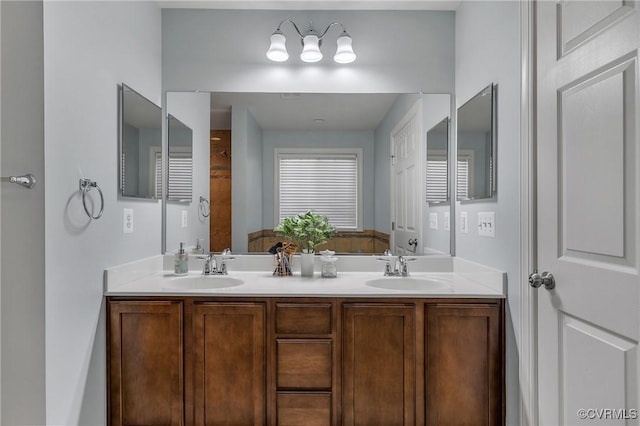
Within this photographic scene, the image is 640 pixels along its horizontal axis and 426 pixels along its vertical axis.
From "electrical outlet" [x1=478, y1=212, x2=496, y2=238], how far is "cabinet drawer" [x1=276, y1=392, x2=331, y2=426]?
108 cm

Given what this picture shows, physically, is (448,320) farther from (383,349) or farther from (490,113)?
(490,113)

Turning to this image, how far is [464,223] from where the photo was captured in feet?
7.14

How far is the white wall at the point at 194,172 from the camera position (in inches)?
92.8

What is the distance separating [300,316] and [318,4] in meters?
1.78

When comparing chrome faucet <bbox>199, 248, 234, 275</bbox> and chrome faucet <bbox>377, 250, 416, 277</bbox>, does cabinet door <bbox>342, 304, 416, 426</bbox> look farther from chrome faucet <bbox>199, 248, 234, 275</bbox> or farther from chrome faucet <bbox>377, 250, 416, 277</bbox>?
chrome faucet <bbox>199, 248, 234, 275</bbox>

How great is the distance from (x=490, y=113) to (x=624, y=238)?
3.15ft

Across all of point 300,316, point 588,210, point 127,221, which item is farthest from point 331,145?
point 588,210

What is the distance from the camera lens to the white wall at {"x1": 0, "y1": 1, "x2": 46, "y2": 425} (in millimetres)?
1318

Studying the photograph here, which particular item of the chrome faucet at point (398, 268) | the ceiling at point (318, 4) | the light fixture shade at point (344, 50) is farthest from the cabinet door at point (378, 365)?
the ceiling at point (318, 4)

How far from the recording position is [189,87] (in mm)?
→ 2352

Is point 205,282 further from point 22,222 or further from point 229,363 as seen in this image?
point 22,222

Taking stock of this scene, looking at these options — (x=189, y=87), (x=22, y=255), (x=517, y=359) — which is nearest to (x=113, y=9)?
(x=189, y=87)

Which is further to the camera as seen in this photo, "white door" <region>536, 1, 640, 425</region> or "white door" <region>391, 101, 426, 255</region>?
"white door" <region>391, 101, 426, 255</region>

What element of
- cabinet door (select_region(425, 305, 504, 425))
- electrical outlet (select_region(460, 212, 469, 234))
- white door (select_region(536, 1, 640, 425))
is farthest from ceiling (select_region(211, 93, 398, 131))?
cabinet door (select_region(425, 305, 504, 425))
